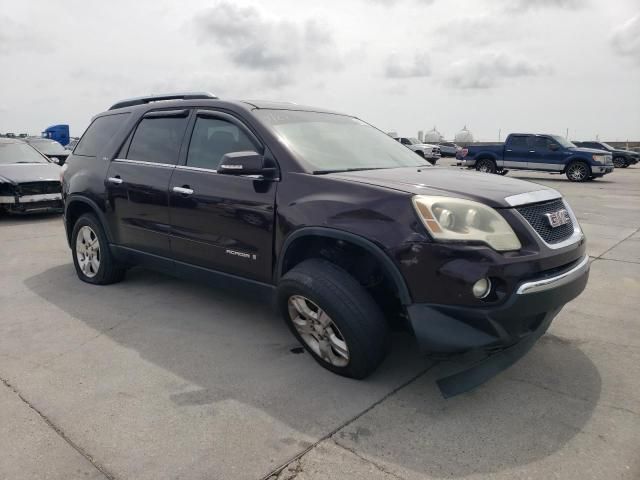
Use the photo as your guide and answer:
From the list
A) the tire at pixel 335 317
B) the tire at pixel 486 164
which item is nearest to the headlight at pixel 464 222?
the tire at pixel 335 317

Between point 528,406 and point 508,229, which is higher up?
point 508,229

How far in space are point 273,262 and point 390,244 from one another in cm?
92

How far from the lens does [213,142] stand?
150 inches

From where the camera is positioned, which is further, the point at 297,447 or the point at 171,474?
the point at 297,447

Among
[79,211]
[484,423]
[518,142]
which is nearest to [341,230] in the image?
[484,423]

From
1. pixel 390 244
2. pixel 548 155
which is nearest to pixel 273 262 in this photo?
pixel 390 244

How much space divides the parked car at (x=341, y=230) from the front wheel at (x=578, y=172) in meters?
15.6

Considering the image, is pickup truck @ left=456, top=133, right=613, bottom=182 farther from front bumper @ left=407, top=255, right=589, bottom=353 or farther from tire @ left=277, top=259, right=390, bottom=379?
tire @ left=277, top=259, right=390, bottom=379

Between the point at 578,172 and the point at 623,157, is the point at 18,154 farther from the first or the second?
the point at 623,157

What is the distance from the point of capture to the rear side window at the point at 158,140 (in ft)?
13.4

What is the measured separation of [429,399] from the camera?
288 centimetres

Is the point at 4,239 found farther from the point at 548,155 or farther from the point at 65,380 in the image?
the point at 548,155

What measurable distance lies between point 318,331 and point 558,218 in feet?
5.11

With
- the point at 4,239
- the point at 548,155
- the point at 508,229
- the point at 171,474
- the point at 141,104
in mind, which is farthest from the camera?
the point at 548,155
